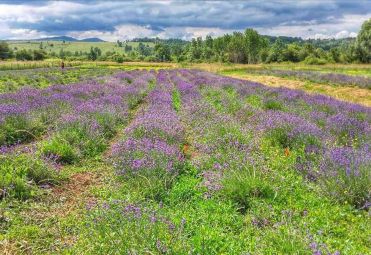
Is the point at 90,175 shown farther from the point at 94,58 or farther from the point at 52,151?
the point at 94,58

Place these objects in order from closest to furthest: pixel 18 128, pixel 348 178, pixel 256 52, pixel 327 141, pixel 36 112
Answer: pixel 348 178 → pixel 327 141 → pixel 18 128 → pixel 36 112 → pixel 256 52

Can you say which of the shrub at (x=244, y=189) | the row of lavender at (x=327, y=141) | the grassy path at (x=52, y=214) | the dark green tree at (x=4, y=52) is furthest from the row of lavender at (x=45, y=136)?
the dark green tree at (x=4, y=52)

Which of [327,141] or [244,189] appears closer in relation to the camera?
[244,189]

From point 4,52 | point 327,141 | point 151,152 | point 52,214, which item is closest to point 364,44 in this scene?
point 327,141

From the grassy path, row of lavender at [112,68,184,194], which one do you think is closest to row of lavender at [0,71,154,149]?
the grassy path

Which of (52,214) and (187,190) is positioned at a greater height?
(187,190)

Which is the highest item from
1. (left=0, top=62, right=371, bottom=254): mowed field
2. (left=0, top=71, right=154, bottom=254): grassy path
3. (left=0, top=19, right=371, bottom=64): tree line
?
(left=0, top=19, right=371, bottom=64): tree line

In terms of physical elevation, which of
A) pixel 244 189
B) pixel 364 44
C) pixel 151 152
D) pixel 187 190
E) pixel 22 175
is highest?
pixel 364 44

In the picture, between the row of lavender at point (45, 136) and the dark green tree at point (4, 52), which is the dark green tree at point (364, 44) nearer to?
the row of lavender at point (45, 136)

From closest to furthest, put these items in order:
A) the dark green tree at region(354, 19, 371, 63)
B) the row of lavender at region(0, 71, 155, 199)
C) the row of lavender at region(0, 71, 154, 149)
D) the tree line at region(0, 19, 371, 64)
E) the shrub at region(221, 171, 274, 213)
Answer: the shrub at region(221, 171, 274, 213) → the row of lavender at region(0, 71, 155, 199) → the row of lavender at region(0, 71, 154, 149) → the dark green tree at region(354, 19, 371, 63) → the tree line at region(0, 19, 371, 64)

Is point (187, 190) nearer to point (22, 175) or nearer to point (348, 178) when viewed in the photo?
point (348, 178)

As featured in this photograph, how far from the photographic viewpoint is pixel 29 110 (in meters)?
10.9

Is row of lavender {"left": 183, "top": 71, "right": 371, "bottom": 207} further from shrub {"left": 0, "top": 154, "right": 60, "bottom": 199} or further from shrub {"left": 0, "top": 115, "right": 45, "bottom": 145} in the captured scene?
shrub {"left": 0, "top": 115, "right": 45, "bottom": 145}

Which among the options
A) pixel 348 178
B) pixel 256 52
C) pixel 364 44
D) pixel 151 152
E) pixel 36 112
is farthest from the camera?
pixel 256 52
